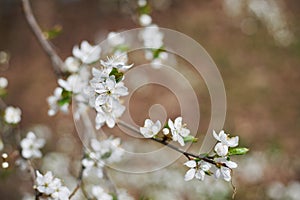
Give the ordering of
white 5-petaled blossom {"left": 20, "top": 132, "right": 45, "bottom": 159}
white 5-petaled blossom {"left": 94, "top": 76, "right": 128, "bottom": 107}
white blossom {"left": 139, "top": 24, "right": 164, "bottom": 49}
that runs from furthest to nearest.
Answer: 1. white blossom {"left": 139, "top": 24, "right": 164, "bottom": 49}
2. white 5-petaled blossom {"left": 20, "top": 132, "right": 45, "bottom": 159}
3. white 5-petaled blossom {"left": 94, "top": 76, "right": 128, "bottom": 107}

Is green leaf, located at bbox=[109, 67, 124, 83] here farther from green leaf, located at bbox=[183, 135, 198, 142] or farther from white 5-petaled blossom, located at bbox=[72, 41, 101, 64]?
white 5-petaled blossom, located at bbox=[72, 41, 101, 64]

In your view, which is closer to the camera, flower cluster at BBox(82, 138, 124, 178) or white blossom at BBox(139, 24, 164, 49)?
flower cluster at BBox(82, 138, 124, 178)

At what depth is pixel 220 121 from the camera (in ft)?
12.9

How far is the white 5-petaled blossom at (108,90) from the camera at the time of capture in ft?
3.76

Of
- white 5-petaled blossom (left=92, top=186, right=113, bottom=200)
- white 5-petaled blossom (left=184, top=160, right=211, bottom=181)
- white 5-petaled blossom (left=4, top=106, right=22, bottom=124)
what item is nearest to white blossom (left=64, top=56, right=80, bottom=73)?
white 5-petaled blossom (left=4, top=106, right=22, bottom=124)

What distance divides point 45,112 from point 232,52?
6.63 feet

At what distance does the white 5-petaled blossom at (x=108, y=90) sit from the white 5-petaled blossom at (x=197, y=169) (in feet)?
0.85

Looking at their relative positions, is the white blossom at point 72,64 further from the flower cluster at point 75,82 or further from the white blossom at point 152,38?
the white blossom at point 152,38

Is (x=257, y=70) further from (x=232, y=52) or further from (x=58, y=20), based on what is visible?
(x=58, y=20)

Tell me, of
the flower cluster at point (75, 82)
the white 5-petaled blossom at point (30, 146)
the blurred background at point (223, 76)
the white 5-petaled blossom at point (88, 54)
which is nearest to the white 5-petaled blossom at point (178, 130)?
the flower cluster at point (75, 82)

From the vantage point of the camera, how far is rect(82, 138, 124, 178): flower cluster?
1.60 meters

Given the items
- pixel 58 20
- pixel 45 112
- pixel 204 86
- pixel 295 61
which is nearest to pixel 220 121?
pixel 204 86

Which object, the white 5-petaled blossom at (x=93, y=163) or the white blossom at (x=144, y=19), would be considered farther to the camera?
the white blossom at (x=144, y=19)

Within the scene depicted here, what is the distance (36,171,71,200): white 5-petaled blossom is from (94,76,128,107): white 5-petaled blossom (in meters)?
0.31
